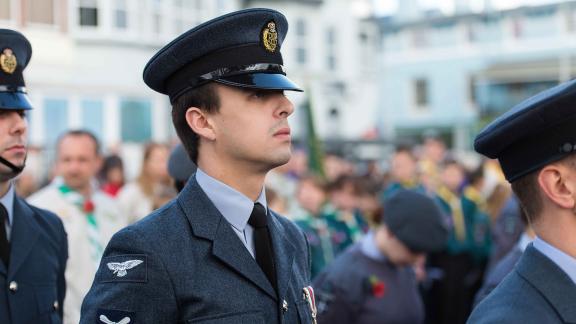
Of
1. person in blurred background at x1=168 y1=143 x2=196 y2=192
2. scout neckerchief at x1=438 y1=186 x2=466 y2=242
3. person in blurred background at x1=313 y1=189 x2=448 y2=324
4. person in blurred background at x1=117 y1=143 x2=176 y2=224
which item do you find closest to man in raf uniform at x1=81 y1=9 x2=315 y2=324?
person in blurred background at x1=168 y1=143 x2=196 y2=192

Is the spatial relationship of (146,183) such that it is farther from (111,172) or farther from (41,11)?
(41,11)

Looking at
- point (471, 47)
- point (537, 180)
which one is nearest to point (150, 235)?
point (537, 180)

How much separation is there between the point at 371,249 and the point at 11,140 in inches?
91.7

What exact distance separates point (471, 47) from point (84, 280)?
110ft

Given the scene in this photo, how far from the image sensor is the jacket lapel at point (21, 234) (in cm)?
344

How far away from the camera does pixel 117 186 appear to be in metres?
8.66

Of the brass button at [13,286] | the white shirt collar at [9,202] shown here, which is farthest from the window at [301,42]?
the brass button at [13,286]

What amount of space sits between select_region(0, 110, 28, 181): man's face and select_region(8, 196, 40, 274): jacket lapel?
221 millimetres

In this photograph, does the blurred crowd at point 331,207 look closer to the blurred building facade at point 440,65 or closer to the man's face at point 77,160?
A: the man's face at point 77,160

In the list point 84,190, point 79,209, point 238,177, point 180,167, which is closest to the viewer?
point 238,177

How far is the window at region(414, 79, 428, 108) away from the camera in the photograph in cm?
3900

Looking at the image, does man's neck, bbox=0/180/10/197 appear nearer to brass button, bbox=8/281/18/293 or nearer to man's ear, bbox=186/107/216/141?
brass button, bbox=8/281/18/293

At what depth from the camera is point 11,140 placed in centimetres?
344

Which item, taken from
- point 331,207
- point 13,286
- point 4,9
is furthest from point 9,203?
point 331,207
